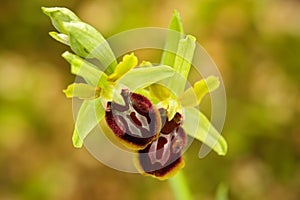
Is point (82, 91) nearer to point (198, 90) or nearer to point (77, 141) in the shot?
point (77, 141)

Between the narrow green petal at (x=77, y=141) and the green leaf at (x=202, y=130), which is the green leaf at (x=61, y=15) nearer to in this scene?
the narrow green petal at (x=77, y=141)

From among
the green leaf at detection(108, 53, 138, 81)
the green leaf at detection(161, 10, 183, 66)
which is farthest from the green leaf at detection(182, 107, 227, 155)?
the green leaf at detection(108, 53, 138, 81)

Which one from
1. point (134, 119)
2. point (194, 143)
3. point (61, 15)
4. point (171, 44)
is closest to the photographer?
point (61, 15)

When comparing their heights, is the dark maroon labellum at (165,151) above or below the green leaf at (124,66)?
below

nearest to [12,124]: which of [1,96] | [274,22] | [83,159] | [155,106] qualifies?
[1,96]

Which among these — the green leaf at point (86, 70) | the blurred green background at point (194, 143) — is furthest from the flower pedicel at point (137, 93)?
the blurred green background at point (194, 143)

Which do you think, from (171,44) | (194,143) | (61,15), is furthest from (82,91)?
Result: (194,143)
